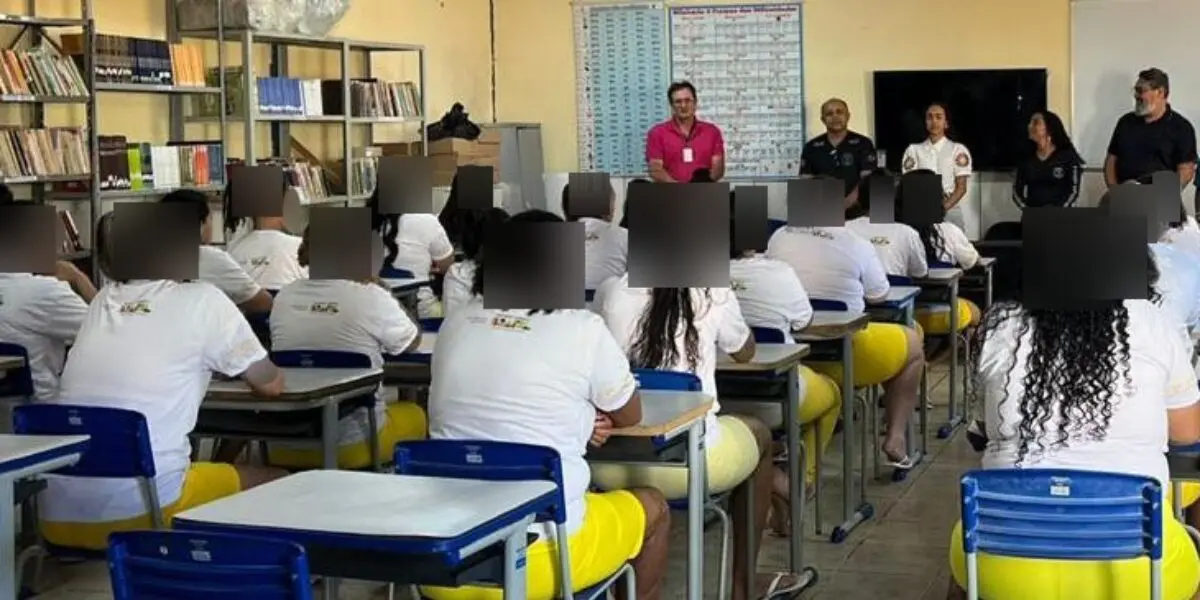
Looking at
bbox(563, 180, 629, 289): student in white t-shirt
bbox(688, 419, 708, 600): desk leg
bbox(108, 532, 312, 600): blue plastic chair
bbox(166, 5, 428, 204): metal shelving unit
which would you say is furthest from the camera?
bbox(166, 5, 428, 204): metal shelving unit

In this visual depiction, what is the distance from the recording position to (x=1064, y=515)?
3.09 meters

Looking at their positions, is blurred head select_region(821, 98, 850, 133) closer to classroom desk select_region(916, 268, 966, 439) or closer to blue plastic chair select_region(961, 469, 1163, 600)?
classroom desk select_region(916, 268, 966, 439)

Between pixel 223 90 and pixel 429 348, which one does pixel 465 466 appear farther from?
pixel 223 90

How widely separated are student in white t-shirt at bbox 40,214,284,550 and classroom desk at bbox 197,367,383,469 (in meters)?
0.10

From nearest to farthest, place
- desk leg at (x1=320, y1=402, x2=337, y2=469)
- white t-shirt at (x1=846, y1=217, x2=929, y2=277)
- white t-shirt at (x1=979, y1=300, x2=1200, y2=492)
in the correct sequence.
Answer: white t-shirt at (x1=979, y1=300, x2=1200, y2=492)
desk leg at (x1=320, y1=402, x2=337, y2=469)
white t-shirt at (x1=846, y1=217, x2=929, y2=277)

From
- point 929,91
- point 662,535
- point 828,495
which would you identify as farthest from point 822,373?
point 929,91

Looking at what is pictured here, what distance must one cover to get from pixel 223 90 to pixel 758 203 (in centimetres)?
416

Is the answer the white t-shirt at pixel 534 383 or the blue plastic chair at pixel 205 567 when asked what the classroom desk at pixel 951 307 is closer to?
the white t-shirt at pixel 534 383

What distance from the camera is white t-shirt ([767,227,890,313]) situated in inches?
249

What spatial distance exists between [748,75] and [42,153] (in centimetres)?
577

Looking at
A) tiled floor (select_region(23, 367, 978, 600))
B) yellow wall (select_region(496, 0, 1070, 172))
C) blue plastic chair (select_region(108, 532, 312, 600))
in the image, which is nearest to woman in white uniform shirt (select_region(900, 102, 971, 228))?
yellow wall (select_region(496, 0, 1070, 172))

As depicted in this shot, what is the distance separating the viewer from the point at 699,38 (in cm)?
1186

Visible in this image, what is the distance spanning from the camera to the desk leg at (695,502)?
3906 millimetres

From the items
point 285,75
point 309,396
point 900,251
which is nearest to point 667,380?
point 309,396
